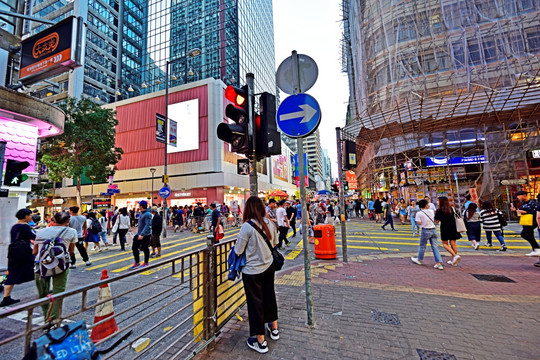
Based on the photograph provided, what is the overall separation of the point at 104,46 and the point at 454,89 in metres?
54.5

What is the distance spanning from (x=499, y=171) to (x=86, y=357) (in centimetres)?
2069

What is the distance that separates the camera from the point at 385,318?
3.59 metres

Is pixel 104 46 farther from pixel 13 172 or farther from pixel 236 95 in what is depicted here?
pixel 236 95

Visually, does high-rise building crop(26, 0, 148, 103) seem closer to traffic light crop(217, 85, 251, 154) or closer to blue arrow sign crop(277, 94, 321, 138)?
traffic light crop(217, 85, 251, 154)

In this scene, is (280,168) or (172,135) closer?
(172,135)

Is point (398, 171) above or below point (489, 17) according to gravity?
below

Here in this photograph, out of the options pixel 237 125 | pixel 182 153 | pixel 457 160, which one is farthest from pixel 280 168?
pixel 237 125

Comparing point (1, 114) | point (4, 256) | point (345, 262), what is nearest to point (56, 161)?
point (1, 114)

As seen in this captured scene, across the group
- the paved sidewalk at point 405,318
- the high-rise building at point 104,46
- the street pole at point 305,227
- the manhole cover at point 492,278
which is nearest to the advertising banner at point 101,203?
the high-rise building at point 104,46

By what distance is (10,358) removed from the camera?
9.91 feet

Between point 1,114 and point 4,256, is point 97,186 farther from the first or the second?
point 4,256

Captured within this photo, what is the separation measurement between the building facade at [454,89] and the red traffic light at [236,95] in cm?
1463

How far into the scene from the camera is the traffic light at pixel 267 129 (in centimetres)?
371

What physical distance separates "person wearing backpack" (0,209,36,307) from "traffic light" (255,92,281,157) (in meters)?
4.91
